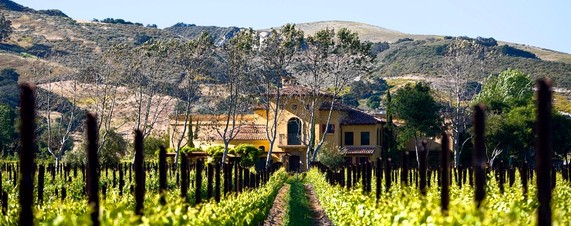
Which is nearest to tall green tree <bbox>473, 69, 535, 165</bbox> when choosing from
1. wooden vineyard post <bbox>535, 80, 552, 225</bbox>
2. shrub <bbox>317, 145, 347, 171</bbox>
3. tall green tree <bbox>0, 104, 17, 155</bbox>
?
shrub <bbox>317, 145, 347, 171</bbox>

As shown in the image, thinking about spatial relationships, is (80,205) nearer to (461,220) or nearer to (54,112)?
(461,220)

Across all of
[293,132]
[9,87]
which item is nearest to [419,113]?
[293,132]

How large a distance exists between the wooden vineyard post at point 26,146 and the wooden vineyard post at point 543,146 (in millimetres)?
4110

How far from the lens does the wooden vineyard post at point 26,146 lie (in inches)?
311

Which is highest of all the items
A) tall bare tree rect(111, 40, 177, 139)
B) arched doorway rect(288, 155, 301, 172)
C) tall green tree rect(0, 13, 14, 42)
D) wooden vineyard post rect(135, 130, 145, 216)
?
tall green tree rect(0, 13, 14, 42)

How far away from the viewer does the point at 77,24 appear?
199625mm

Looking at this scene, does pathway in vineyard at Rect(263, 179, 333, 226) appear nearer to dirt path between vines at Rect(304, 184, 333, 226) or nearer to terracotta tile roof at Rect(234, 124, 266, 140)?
dirt path between vines at Rect(304, 184, 333, 226)

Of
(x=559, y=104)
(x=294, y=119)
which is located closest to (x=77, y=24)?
(x=559, y=104)

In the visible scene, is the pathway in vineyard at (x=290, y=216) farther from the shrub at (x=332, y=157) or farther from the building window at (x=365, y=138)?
the building window at (x=365, y=138)

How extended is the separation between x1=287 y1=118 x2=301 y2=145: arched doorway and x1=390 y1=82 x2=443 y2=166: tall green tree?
26.5 ft

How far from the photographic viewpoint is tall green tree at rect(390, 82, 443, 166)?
75750 millimetres

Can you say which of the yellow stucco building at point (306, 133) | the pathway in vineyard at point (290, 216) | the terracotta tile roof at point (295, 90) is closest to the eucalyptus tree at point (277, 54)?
the terracotta tile roof at point (295, 90)

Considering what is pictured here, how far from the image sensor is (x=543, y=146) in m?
7.99

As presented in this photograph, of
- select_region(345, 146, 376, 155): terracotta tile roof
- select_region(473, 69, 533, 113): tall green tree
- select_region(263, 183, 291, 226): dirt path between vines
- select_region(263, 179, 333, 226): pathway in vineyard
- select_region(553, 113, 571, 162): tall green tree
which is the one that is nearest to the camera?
select_region(263, 183, 291, 226): dirt path between vines
